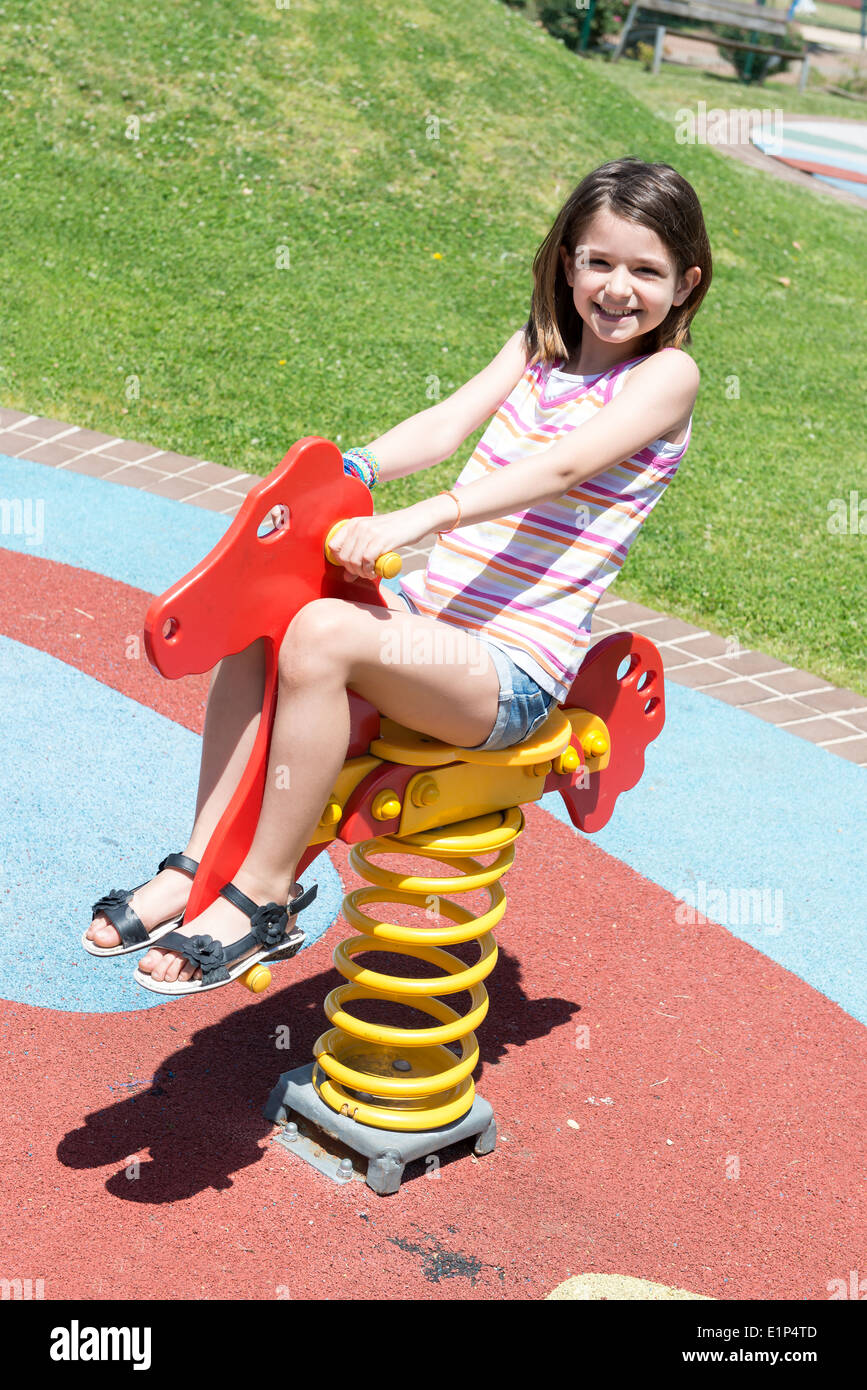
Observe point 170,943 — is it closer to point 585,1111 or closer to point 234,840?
point 234,840

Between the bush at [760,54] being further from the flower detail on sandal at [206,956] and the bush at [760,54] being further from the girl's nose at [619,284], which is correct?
the flower detail on sandal at [206,956]

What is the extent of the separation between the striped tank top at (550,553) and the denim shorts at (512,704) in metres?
0.02

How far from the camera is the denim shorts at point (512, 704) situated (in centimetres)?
304

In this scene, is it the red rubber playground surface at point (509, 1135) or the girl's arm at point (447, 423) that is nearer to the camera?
the red rubber playground surface at point (509, 1135)

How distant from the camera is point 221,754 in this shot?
Result: 2.90 meters

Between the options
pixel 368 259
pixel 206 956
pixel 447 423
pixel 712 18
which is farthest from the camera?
pixel 712 18

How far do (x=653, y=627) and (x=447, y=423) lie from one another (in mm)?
3365

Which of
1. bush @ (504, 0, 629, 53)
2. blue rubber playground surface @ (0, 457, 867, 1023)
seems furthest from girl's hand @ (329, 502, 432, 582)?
bush @ (504, 0, 629, 53)

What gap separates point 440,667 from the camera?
289 centimetres

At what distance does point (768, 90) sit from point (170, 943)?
2584 cm

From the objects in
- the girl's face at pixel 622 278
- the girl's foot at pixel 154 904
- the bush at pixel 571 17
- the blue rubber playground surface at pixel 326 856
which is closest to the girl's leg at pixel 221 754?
the girl's foot at pixel 154 904

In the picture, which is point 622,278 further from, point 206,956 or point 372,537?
point 206,956

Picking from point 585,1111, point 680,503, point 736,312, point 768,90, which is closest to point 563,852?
point 585,1111

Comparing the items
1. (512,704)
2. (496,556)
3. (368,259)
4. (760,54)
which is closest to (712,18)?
(760,54)
